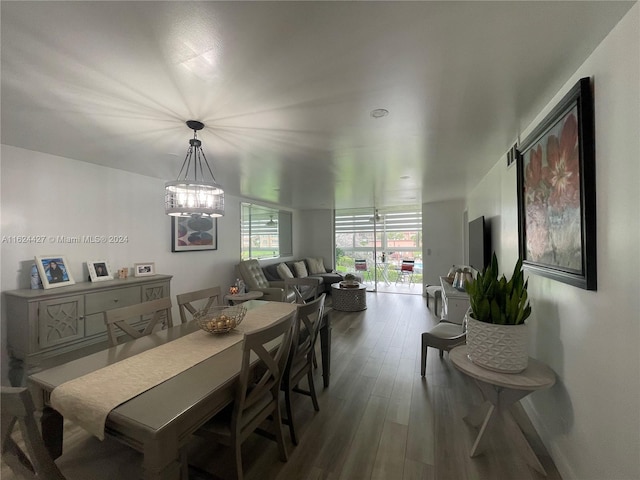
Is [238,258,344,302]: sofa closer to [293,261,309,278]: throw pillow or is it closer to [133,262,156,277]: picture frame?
[293,261,309,278]: throw pillow

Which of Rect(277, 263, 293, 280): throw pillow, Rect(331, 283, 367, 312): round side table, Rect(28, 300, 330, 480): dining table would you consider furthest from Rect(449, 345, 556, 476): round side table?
Rect(277, 263, 293, 280): throw pillow

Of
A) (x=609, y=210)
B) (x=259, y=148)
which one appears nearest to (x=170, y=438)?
(x=609, y=210)

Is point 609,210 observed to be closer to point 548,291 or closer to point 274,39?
point 548,291

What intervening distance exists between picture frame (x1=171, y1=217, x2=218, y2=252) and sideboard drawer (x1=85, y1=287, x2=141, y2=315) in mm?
1123

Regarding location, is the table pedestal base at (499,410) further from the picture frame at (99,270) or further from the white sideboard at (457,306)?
the picture frame at (99,270)

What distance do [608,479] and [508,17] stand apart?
6.78 ft

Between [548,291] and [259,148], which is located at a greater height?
[259,148]

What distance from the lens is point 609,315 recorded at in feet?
3.94

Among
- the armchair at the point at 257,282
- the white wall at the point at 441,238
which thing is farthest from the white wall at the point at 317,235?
the armchair at the point at 257,282

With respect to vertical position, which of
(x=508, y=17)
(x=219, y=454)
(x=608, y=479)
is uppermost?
(x=508, y=17)

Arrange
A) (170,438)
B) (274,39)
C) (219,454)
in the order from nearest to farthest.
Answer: (170,438) < (274,39) < (219,454)

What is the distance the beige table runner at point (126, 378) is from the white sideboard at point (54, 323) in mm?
1478

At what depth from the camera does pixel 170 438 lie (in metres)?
0.99

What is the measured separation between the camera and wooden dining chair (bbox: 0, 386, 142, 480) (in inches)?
31.8
